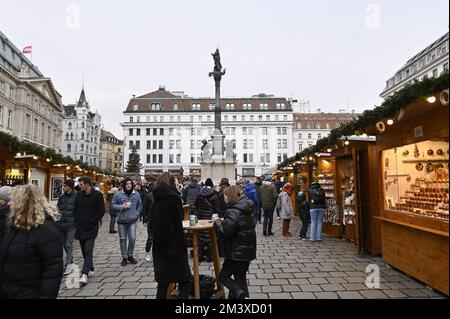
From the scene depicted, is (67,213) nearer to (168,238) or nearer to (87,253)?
(87,253)

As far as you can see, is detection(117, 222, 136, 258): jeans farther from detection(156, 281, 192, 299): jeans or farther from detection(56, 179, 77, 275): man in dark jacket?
detection(156, 281, 192, 299): jeans

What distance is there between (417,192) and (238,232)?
13.3ft

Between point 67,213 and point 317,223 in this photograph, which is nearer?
point 67,213

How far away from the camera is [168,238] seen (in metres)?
3.71

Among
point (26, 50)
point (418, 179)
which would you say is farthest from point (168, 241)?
point (26, 50)

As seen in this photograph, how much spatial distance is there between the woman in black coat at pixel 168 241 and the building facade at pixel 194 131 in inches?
2406

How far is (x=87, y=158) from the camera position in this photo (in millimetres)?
71562

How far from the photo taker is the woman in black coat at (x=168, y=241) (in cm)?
372

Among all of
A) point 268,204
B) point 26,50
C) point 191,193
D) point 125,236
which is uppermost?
point 26,50

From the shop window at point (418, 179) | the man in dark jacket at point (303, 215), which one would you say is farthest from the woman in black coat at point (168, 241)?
the man in dark jacket at point (303, 215)

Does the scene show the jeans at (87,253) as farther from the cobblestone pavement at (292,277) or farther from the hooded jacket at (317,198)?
the hooded jacket at (317,198)

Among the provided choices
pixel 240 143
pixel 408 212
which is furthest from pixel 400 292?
pixel 240 143

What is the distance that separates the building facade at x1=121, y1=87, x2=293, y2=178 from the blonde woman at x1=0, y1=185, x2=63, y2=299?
6223 centimetres

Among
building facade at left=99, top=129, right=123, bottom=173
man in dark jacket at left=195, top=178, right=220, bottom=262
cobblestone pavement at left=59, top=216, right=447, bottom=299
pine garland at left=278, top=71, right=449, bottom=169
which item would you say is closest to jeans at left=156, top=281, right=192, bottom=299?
cobblestone pavement at left=59, top=216, right=447, bottom=299
